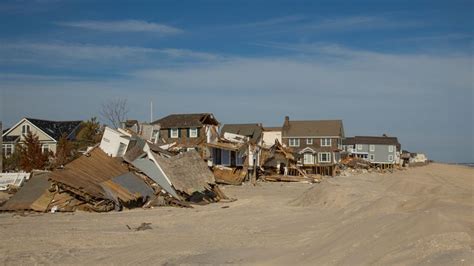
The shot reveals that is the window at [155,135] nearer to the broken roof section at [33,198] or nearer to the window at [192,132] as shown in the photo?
the window at [192,132]

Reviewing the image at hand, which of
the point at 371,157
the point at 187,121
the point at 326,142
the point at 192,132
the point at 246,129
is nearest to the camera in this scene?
the point at 192,132

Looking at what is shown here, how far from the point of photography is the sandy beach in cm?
1171

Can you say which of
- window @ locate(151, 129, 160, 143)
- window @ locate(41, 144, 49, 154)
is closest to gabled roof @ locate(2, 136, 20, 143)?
window @ locate(41, 144, 49, 154)

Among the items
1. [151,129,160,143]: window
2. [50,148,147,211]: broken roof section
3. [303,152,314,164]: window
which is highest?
[151,129,160,143]: window

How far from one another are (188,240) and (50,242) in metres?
4.22

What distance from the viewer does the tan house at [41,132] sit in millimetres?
62938

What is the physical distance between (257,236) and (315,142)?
7493 centimetres

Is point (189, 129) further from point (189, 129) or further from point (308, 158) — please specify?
point (308, 158)

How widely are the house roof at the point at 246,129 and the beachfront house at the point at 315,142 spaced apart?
37.1 ft

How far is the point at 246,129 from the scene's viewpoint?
73688 mm

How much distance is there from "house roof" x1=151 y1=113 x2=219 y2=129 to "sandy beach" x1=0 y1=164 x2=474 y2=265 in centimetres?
3013

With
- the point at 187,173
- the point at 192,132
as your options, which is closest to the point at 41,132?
the point at 192,132

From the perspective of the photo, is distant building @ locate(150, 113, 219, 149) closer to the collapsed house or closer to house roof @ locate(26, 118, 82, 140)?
the collapsed house

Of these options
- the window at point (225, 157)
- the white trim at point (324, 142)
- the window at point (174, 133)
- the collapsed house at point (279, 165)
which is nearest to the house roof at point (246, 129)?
the collapsed house at point (279, 165)
